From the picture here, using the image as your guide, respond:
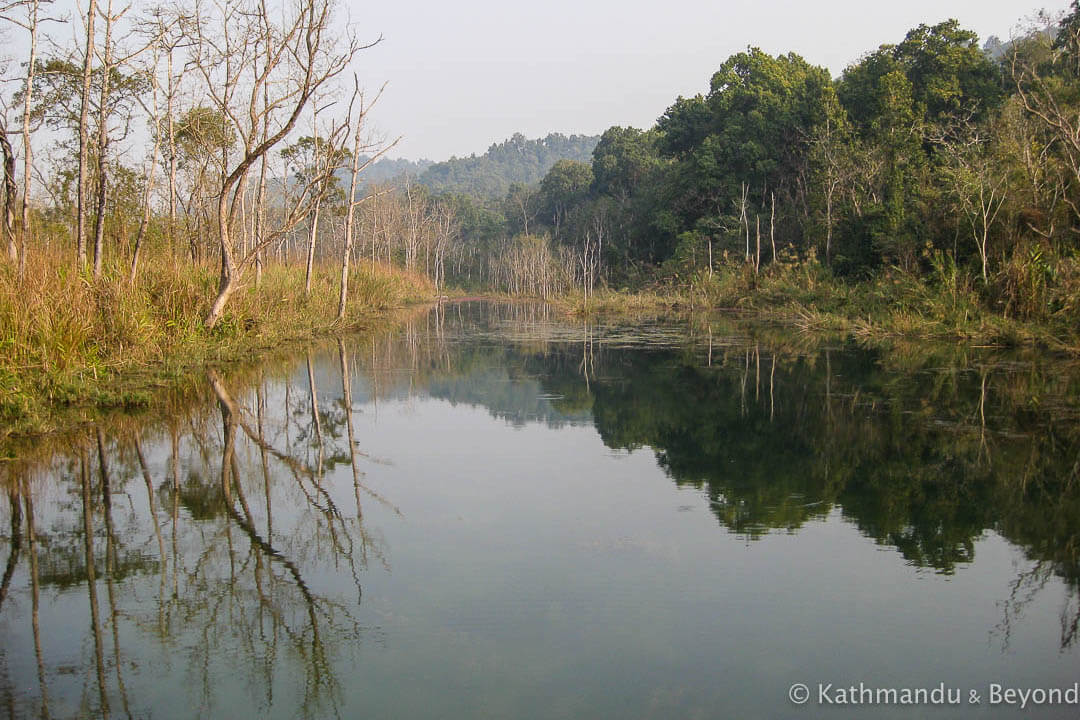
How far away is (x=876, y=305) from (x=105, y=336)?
60.7ft

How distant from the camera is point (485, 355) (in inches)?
687

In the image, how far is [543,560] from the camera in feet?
16.6

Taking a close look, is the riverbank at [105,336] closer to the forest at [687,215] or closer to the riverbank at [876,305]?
the forest at [687,215]

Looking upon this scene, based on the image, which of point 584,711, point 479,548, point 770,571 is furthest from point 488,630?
point 770,571

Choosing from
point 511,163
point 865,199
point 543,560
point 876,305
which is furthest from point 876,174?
point 511,163

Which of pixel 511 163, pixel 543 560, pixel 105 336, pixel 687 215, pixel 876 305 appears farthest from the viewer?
pixel 511 163

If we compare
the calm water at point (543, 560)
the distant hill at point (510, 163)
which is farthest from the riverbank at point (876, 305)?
the distant hill at point (510, 163)

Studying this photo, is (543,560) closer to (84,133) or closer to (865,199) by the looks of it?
(84,133)

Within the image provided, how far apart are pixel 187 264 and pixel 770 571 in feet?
43.7

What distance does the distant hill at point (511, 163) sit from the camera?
131000mm

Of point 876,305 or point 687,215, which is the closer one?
point 876,305

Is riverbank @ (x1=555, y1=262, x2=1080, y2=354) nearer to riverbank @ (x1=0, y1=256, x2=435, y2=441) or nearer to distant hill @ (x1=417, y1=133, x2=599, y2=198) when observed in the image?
riverbank @ (x1=0, y1=256, x2=435, y2=441)

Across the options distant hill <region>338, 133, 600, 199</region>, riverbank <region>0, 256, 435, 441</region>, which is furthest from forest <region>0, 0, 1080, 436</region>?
distant hill <region>338, 133, 600, 199</region>

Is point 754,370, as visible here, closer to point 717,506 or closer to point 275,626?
point 717,506
